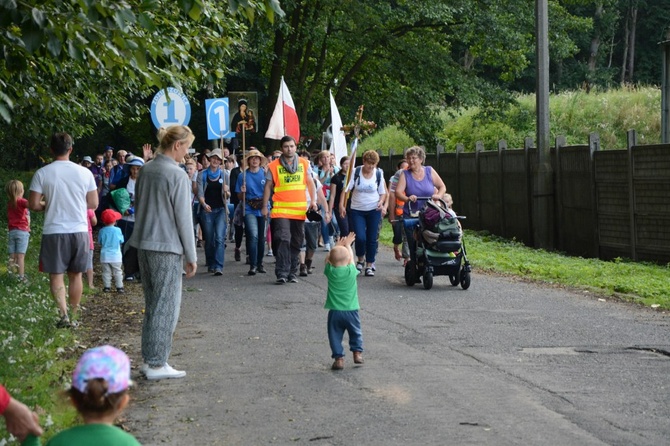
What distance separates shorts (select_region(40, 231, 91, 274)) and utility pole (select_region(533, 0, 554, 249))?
1172cm

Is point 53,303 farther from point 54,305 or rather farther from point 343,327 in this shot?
point 343,327

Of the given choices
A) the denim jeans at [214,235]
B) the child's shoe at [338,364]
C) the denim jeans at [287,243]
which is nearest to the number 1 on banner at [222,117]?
the denim jeans at [214,235]

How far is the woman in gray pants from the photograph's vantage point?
8.88 m

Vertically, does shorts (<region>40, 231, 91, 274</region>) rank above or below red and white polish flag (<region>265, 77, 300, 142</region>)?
below

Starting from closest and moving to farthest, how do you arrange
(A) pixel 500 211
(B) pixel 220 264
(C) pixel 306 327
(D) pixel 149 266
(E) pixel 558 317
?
1. (D) pixel 149 266
2. (C) pixel 306 327
3. (E) pixel 558 317
4. (B) pixel 220 264
5. (A) pixel 500 211

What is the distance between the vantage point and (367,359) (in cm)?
955

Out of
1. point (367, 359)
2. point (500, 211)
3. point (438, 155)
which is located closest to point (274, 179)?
point (367, 359)

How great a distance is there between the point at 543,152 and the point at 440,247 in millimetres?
7575

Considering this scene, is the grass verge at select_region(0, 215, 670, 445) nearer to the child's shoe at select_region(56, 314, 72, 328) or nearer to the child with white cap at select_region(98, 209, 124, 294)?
the child's shoe at select_region(56, 314, 72, 328)

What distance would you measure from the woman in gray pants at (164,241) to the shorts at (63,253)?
2.05m

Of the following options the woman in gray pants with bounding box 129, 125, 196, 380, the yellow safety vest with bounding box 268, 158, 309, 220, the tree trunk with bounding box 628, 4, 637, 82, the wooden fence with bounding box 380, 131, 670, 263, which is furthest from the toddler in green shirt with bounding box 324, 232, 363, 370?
the tree trunk with bounding box 628, 4, 637, 82

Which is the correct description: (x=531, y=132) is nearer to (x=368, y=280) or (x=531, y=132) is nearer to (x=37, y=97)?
(x=368, y=280)

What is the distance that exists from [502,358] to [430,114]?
27870 millimetres

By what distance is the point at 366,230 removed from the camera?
1700 cm
